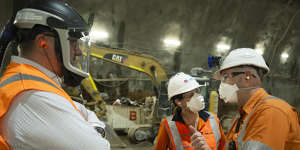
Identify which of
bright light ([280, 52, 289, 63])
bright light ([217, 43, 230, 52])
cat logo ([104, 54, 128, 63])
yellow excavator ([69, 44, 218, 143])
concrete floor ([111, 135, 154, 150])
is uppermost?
bright light ([217, 43, 230, 52])

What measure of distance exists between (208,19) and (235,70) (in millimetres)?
9297

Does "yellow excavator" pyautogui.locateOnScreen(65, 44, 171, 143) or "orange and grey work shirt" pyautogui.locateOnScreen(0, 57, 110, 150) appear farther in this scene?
"yellow excavator" pyautogui.locateOnScreen(65, 44, 171, 143)

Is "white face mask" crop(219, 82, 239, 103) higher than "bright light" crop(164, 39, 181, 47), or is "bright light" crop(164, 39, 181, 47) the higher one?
"bright light" crop(164, 39, 181, 47)

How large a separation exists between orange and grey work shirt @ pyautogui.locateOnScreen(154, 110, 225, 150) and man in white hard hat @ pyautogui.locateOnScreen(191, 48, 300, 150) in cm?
35

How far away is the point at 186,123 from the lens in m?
2.37

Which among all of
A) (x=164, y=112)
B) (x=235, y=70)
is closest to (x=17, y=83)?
(x=235, y=70)

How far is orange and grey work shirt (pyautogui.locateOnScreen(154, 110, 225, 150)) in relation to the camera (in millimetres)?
2213

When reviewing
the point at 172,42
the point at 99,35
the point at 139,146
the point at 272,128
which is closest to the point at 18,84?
the point at 272,128

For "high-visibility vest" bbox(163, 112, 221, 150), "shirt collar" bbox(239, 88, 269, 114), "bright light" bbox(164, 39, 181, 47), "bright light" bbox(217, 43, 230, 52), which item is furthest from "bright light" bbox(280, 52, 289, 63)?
"shirt collar" bbox(239, 88, 269, 114)

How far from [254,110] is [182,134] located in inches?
38.1

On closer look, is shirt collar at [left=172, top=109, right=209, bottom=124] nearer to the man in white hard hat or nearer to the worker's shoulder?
the man in white hard hat

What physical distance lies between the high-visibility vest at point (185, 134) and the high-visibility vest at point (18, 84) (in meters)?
1.56

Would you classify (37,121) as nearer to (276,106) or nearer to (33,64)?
(33,64)

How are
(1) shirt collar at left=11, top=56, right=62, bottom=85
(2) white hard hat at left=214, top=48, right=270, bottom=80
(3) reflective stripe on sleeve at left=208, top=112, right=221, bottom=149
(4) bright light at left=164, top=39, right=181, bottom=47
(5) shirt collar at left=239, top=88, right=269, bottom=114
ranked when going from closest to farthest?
(1) shirt collar at left=11, top=56, right=62, bottom=85, (5) shirt collar at left=239, top=88, right=269, bottom=114, (2) white hard hat at left=214, top=48, right=270, bottom=80, (3) reflective stripe on sleeve at left=208, top=112, right=221, bottom=149, (4) bright light at left=164, top=39, right=181, bottom=47
